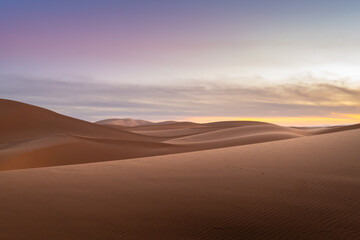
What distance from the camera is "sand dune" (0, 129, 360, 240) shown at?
4.74 m

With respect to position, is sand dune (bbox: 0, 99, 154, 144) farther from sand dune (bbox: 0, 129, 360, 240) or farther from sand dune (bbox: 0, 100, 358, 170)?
sand dune (bbox: 0, 129, 360, 240)

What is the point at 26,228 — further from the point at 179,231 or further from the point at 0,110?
the point at 0,110

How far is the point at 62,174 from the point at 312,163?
7.53 m

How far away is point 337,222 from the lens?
500cm

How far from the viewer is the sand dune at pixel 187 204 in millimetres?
4742

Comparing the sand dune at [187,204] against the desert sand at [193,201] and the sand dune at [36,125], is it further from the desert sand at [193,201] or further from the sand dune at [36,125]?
the sand dune at [36,125]

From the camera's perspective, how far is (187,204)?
230 inches

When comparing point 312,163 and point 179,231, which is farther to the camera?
point 312,163

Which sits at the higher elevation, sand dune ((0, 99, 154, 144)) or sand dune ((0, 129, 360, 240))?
sand dune ((0, 99, 154, 144))

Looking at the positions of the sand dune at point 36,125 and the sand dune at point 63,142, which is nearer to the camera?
the sand dune at point 63,142

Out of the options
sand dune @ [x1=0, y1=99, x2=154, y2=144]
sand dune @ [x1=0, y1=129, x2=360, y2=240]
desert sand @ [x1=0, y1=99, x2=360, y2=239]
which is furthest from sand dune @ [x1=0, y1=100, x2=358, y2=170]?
sand dune @ [x1=0, y1=129, x2=360, y2=240]

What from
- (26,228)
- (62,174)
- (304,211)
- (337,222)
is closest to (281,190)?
(304,211)

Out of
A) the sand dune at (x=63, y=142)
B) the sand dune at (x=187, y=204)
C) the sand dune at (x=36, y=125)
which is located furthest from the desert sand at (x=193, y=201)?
the sand dune at (x=36, y=125)

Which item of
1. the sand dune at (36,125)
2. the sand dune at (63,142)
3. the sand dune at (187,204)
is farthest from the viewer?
the sand dune at (36,125)
